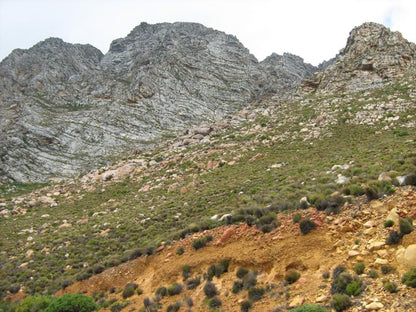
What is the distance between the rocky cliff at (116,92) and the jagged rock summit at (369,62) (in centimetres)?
1453

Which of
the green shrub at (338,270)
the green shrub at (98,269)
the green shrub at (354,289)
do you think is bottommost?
the green shrub at (98,269)

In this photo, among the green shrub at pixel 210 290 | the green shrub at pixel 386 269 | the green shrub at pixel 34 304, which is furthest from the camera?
the green shrub at pixel 34 304

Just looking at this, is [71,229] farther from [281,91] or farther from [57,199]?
[281,91]

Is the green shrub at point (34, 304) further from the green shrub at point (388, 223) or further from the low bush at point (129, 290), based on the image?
the green shrub at point (388, 223)

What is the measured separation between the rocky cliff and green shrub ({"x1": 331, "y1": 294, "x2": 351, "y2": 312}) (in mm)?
41973

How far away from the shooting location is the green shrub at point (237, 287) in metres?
9.66

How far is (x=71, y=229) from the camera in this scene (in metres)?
21.7

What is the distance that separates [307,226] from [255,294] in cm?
283

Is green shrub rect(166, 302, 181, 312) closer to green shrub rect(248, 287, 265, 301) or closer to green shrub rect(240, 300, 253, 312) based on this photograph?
green shrub rect(240, 300, 253, 312)

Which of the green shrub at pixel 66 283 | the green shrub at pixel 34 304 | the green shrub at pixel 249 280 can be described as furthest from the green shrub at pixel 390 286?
the green shrub at pixel 66 283

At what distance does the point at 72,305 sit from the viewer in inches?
469

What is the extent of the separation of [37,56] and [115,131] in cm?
4661

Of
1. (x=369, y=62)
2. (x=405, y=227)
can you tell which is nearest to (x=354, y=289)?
(x=405, y=227)

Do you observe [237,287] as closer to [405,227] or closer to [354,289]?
[354,289]
